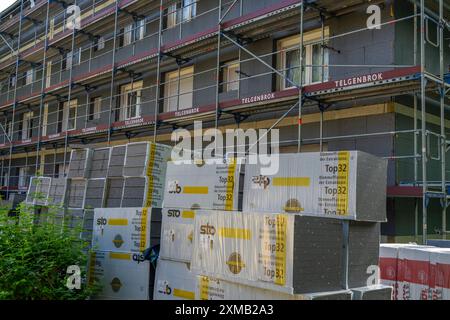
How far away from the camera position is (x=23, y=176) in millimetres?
21094

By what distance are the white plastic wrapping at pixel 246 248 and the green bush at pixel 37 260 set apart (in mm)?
2215

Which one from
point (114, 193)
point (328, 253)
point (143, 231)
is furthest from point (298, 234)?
point (114, 193)

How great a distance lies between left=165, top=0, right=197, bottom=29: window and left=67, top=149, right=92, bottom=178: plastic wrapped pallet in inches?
203

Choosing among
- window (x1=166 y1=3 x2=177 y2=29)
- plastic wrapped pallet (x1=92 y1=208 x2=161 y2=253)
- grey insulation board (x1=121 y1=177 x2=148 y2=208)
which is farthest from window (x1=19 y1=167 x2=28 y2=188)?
plastic wrapped pallet (x1=92 y1=208 x2=161 y2=253)

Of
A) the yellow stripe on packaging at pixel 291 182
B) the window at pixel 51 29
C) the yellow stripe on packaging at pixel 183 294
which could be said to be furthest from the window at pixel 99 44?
the yellow stripe on packaging at pixel 291 182

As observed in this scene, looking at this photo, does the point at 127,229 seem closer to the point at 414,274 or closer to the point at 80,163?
the point at 80,163

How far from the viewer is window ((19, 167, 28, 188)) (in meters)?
21.0

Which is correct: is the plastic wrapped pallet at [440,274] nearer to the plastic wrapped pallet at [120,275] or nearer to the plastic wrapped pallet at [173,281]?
the plastic wrapped pallet at [173,281]

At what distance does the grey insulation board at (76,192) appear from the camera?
10.2 meters

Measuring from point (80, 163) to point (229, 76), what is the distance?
4.52 metres

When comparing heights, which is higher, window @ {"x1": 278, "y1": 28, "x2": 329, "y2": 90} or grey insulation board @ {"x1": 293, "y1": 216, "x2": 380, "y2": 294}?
window @ {"x1": 278, "y1": 28, "x2": 329, "y2": 90}

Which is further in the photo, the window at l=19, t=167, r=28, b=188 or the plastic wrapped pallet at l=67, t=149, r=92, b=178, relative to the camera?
the window at l=19, t=167, r=28, b=188

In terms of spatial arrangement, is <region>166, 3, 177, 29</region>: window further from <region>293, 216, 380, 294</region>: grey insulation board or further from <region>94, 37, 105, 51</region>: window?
<region>293, 216, 380, 294</region>: grey insulation board
